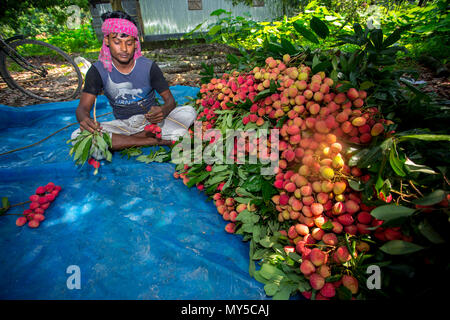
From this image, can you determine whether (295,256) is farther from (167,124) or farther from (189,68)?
(189,68)

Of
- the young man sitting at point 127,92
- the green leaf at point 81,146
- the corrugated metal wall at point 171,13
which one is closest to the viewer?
the green leaf at point 81,146

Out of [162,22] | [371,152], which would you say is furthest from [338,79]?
[162,22]

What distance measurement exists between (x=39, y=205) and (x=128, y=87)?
1121 mm

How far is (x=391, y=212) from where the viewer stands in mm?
682

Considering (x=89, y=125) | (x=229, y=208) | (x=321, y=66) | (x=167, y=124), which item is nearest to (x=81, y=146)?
(x=89, y=125)

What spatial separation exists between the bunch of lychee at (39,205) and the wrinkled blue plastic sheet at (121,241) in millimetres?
38

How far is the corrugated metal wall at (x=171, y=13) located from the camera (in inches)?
303

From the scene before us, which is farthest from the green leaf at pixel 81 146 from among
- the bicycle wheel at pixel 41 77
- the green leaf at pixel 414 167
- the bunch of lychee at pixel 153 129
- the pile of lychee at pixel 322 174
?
the bicycle wheel at pixel 41 77

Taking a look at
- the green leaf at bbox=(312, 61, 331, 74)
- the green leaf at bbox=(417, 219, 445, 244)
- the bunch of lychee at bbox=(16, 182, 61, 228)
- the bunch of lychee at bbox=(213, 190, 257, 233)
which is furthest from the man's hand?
the green leaf at bbox=(417, 219, 445, 244)

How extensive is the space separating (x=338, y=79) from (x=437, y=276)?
2.82 feet

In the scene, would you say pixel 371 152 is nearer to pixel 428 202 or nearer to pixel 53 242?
pixel 428 202

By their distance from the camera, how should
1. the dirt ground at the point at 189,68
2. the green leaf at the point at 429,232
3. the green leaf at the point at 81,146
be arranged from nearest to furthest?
the green leaf at the point at 429,232 → the green leaf at the point at 81,146 → the dirt ground at the point at 189,68

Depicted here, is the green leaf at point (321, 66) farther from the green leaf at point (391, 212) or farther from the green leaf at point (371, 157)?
the green leaf at point (391, 212)

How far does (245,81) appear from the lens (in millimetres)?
1444
